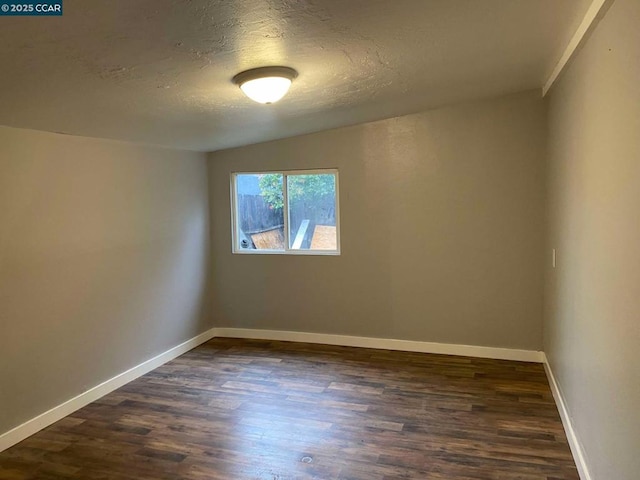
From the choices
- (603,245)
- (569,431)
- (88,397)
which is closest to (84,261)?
(88,397)

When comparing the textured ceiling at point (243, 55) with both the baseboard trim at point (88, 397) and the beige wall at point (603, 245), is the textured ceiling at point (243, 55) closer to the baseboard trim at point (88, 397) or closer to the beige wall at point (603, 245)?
the beige wall at point (603, 245)

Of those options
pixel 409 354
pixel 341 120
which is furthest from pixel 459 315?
pixel 341 120

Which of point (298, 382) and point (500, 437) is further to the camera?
point (298, 382)

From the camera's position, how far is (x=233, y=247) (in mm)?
5289

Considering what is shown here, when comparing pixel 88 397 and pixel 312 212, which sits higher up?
pixel 312 212

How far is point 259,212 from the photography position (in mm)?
5230

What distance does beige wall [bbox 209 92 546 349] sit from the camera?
14.0 feet

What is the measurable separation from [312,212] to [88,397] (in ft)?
8.39

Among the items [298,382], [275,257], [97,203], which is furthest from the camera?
[275,257]

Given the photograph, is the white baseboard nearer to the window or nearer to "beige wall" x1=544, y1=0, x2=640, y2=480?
the window

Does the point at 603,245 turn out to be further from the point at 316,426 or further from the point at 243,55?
the point at 316,426

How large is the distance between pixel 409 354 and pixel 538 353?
1.11m

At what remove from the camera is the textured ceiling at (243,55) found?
67.9 inches

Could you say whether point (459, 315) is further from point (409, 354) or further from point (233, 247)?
point (233, 247)
